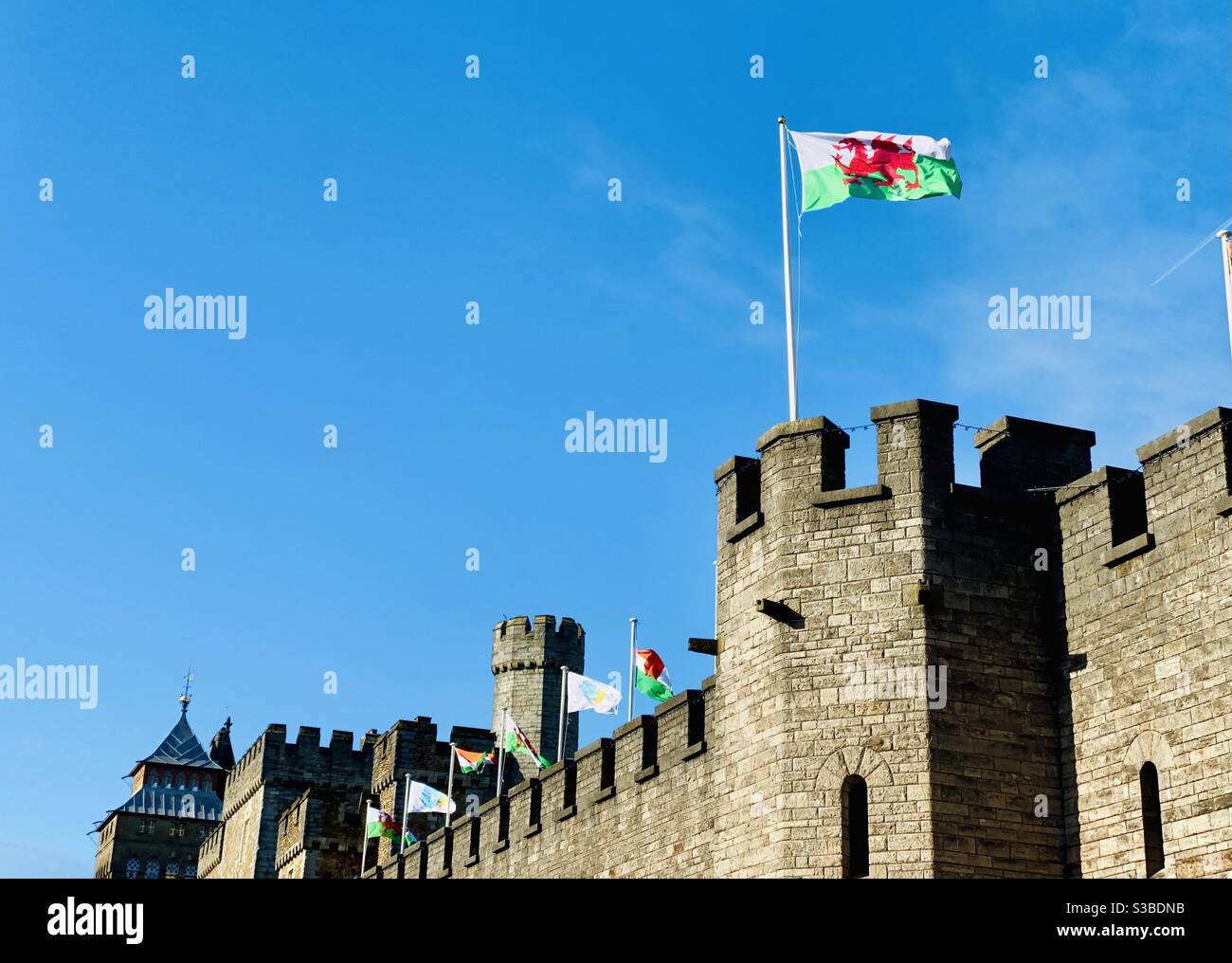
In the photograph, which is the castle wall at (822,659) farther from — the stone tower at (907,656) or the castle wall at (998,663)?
the castle wall at (998,663)

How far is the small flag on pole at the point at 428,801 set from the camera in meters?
34.0

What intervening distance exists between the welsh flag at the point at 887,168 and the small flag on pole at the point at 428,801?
742 inches

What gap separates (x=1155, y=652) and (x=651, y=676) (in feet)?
46.8

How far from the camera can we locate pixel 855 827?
16453 mm

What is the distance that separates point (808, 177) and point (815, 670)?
6.36 m

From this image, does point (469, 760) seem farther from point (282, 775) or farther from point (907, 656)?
point (907, 656)

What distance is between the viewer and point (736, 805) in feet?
58.4

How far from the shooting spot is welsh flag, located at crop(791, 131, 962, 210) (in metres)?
19.0

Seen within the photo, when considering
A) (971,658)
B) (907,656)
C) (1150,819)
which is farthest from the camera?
(971,658)

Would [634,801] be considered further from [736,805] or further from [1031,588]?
[1031,588]

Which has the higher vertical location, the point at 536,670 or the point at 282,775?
the point at 536,670

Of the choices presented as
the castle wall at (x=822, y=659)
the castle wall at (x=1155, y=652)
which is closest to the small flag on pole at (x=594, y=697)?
the castle wall at (x=822, y=659)

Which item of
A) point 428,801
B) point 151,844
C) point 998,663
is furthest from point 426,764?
point 151,844
